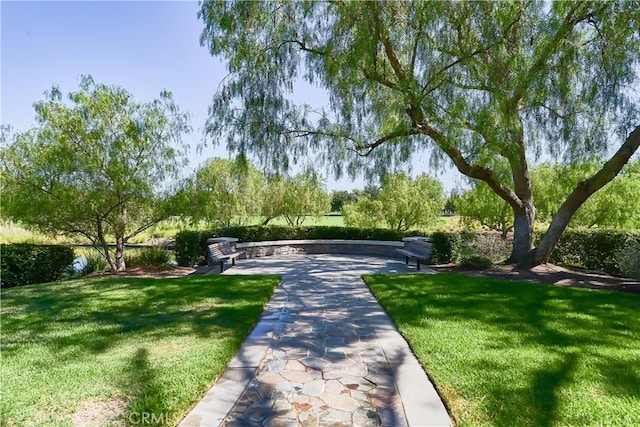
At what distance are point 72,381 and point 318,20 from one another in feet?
29.5

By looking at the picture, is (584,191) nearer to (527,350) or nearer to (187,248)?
(527,350)

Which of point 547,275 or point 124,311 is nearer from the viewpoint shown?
point 124,311

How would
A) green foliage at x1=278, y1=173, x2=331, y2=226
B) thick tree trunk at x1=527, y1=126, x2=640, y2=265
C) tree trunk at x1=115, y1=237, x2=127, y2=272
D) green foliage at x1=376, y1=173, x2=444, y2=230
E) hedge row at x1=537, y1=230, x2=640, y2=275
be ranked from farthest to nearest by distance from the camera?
green foliage at x1=278, y1=173, x2=331, y2=226 → green foliage at x1=376, y1=173, x2=444, y2=230 → tree trunk at x1=115, y1=237, x2=127, y2=272 → hedge row at x1=537, y1=230, x2=640, y2=275 → thick tree trunk at x1=527, y1=126, x2=640, y2=265

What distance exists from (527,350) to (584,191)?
23.1ft

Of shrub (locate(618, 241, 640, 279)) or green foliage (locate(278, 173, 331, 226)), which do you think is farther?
green foliage (locate(278, 173, 331, 226))

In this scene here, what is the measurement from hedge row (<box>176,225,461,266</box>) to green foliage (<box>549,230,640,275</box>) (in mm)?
A: 3156

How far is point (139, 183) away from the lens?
32.6ft

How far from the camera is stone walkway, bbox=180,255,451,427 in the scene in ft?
8.96

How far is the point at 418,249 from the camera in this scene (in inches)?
Answer: 400

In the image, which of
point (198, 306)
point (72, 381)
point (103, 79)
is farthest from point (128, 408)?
point (103, 79)

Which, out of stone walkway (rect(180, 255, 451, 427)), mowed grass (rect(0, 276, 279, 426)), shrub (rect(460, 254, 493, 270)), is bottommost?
stone walkway (rect(180, 255, 451, 427))

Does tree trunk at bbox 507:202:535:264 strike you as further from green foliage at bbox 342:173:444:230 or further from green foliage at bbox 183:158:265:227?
green foliage at bbox 183:158:265:227

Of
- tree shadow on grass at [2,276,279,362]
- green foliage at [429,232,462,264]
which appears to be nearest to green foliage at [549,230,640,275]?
green foliage at [429,232,462,264]

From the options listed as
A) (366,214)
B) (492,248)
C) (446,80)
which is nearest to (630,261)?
(492,248)
